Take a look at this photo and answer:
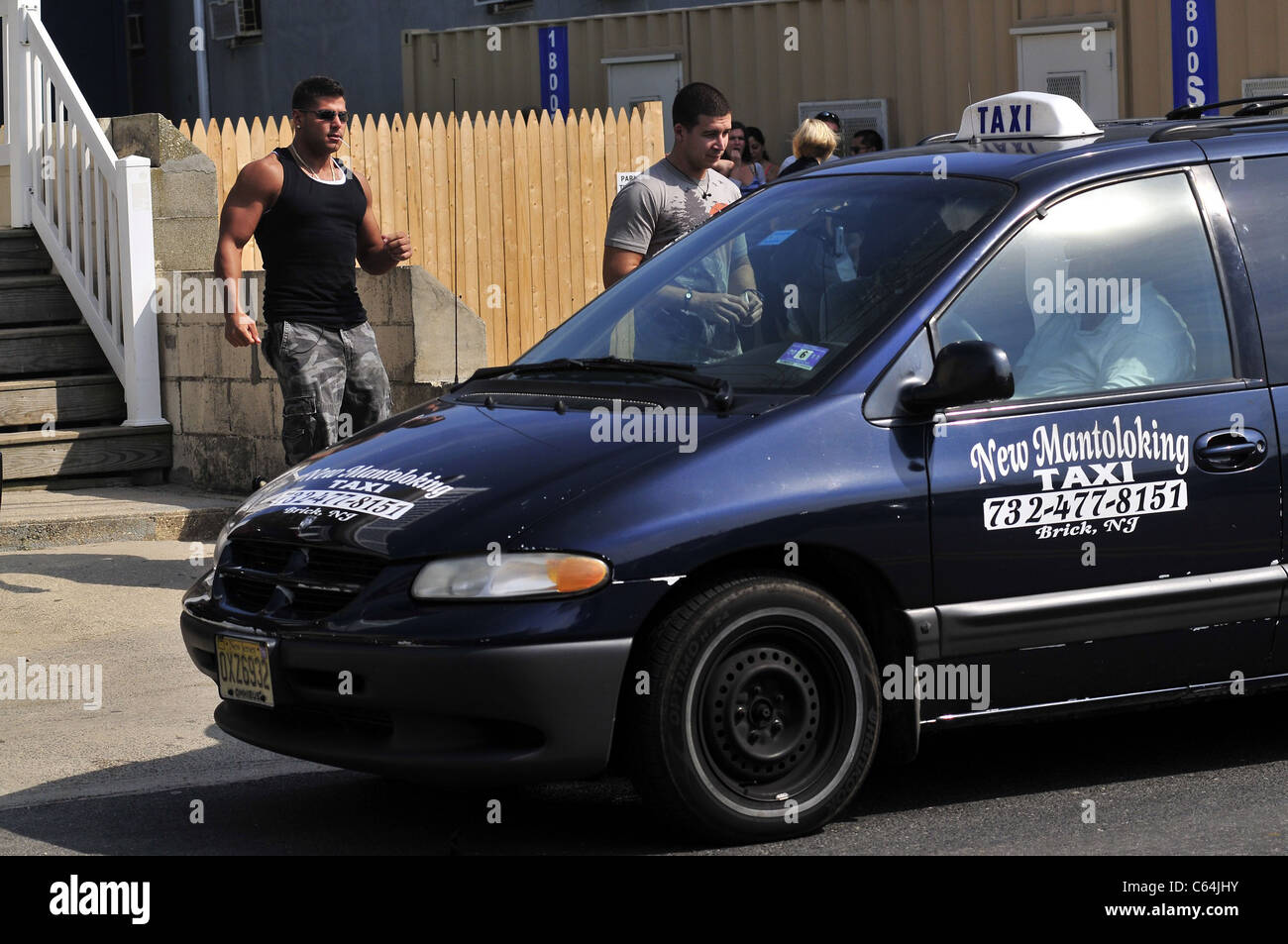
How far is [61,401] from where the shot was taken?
11.8 m

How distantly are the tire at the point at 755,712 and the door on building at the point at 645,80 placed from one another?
15654mm

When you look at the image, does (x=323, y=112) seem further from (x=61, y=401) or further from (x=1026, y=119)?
(x=61, y=401)

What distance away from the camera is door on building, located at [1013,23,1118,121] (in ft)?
57.2

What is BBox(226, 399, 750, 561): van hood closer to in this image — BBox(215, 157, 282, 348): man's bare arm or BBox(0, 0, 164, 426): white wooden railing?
BBox(215, 157, 282, 348): man's bare arm

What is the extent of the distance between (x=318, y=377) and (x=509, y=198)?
6.64 meters

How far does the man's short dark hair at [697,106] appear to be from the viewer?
27.2 ft

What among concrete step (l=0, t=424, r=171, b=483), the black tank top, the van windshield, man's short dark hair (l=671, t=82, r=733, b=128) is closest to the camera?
the van windshield

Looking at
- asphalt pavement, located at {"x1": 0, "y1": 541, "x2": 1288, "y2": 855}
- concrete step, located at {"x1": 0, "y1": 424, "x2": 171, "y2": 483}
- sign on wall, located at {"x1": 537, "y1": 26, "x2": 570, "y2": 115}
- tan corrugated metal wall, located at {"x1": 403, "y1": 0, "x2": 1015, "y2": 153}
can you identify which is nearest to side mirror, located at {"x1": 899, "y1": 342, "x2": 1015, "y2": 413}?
asphalt pavement, located at {"x1": 0, "y1": 541, "x2": 1288, "y2": 855}

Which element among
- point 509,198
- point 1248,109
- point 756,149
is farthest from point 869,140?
point 1248,109

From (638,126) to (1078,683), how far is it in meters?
10.8

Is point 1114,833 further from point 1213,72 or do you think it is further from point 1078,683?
point 1213,72

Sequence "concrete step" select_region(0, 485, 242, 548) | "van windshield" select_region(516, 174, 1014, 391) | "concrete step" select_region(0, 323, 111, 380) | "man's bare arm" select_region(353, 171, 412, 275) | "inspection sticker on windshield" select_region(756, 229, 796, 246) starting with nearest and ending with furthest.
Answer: "van windshield" select_region(516, 174, 1014, 391) → "inspection sticker on windshield" select_region(756, 229, 796, 246) → "man's bare arm" select_region(353, 171, 412, 275) → "concrete step" select_region(0, 485, 242, 548) → "concrete step" select_region(0, 323, 111, 380)

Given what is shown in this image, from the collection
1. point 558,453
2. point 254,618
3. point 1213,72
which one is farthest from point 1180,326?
point 1213,72

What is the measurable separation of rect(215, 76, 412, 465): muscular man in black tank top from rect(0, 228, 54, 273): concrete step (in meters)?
4.65
